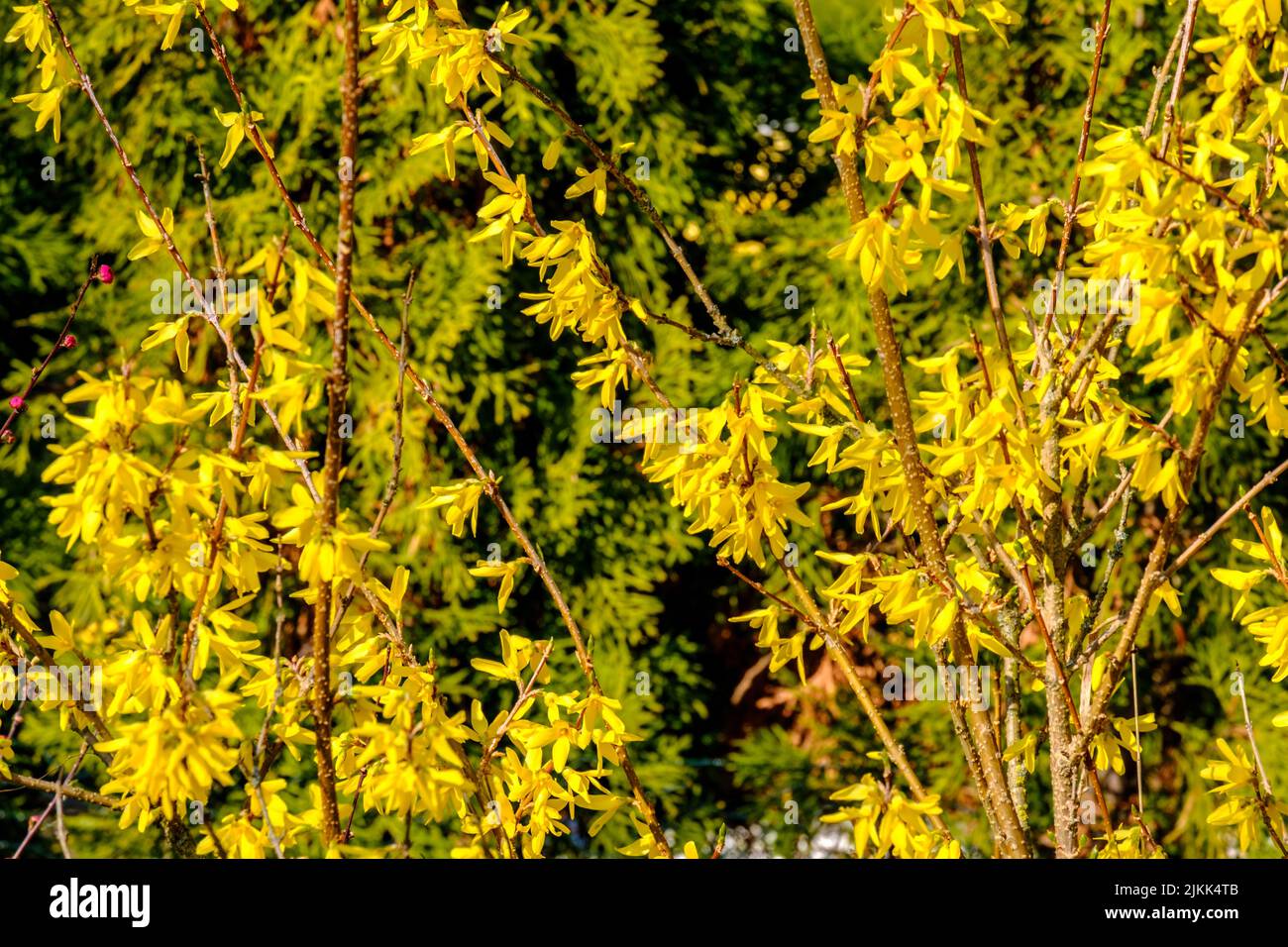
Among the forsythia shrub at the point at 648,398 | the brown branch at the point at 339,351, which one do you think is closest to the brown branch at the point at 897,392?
the forsythia shrub at the point at 648,398

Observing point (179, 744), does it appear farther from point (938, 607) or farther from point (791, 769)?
point (791, 769)

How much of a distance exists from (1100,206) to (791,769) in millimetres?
2055

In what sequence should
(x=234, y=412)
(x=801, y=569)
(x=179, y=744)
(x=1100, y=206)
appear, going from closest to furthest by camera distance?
(x=179, y=744)
(x=234, y=412)
(x=1100, y=206)
(x=801, y=569)

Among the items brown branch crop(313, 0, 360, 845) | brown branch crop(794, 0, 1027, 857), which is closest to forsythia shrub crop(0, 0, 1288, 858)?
brown branch crop(794, 0, 1027, 857)

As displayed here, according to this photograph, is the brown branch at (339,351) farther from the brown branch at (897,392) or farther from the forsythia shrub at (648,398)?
the brown branch at (897,392)

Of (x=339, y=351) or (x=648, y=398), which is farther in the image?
(x=648, y=398)

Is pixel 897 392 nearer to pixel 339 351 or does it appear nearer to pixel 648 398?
pixel 339 351

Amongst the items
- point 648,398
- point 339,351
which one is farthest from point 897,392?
point 648,398

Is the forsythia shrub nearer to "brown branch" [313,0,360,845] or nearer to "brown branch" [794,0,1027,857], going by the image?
"brown branch" [794,0,1027,857]

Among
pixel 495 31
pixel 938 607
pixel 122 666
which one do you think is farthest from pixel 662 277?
pixel 122 666

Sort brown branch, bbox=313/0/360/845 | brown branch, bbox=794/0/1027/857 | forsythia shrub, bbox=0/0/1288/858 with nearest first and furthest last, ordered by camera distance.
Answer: brown branch, bbox=313/0/360/845, brown branch, bbox=794/0/1027/857, forsythia shrub, bbox=0/0/1288/858
